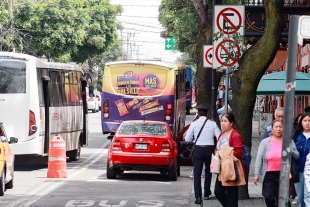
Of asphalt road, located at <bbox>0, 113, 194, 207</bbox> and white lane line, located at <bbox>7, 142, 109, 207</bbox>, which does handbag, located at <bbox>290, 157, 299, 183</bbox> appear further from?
white lane line, located at <bbox>7, 142, 109, 207</bbox>

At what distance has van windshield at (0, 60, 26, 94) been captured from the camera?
2373 centimetres

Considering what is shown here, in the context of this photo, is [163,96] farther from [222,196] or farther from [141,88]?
[222,196]

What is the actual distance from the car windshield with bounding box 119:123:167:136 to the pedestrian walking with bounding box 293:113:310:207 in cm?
939

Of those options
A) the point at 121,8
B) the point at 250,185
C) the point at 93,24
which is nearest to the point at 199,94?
the point at 250,185

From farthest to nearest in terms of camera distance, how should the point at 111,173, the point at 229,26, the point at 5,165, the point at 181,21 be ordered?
the point at 181,21 → the point at 111,173 → the point at 5,165 → the point at 229,26

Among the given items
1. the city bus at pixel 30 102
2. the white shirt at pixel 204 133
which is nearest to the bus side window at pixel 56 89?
the city bus at pixel 30 102

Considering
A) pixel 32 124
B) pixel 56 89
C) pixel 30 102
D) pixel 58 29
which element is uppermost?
pixel 58 29

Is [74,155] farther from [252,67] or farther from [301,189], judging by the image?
[301,189]

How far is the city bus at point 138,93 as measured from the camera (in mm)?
31516

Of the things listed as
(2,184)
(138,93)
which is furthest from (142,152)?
(138,93)

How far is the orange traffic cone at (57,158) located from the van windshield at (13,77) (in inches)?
108

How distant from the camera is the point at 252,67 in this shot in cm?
1576

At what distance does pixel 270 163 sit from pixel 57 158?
10.3 metres

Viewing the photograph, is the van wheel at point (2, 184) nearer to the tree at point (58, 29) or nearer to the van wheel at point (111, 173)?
the van wheel at point (111, 173)
